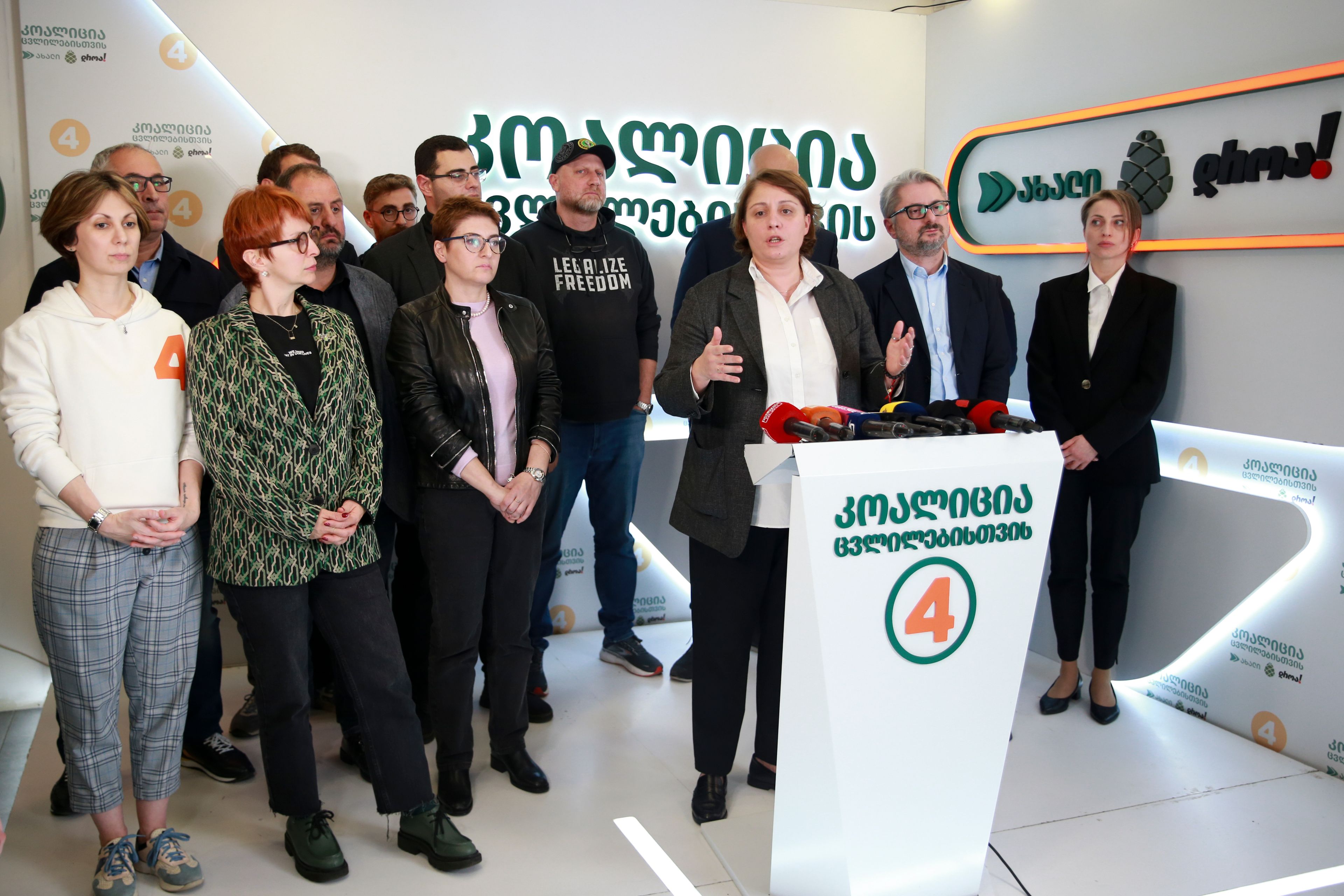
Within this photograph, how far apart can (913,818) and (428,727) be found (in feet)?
5.78

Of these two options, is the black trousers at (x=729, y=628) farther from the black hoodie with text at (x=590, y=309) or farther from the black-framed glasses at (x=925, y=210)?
the black-framed glasses at (x=925, y=210)

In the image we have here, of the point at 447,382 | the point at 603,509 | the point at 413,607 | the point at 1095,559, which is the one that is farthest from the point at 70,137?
the point at 1095,559

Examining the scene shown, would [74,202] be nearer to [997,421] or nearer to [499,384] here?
[499,384]

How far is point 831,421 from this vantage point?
2318 mm

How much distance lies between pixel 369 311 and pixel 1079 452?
8.11ft

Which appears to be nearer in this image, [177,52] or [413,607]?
[413,607]

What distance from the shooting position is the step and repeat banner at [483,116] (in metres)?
3.88

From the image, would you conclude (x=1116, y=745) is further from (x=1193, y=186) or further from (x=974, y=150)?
(x=974, y=150)

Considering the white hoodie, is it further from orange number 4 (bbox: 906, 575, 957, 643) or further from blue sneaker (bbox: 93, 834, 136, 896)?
orange number 4 (bbox: 906, 575, 957, 643)

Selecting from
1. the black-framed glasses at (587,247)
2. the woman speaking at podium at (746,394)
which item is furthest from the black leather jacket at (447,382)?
the black-framed glasses at (587,247)

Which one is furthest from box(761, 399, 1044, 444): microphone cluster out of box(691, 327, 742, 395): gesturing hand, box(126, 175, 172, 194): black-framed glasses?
box(126, 175, 172, 194): black-framed glasses

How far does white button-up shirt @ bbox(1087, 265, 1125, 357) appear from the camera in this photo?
3719 millimetres

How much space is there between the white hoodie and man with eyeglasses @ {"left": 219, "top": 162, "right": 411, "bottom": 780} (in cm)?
49

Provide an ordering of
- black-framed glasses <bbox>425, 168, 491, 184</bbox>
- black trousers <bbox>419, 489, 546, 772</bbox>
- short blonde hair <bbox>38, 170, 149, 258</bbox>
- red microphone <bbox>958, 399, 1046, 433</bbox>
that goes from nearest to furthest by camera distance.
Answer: red microphone <bbox>958, 399, 1046, 433</bbox> → short blonde hair <bbox>38, 170, 149, 258</bbox> → black trousers <bbox>419, 489, 546, 772</bbox> → black-framed glasses <bbox>425, 168, 491, 184</bbox>
